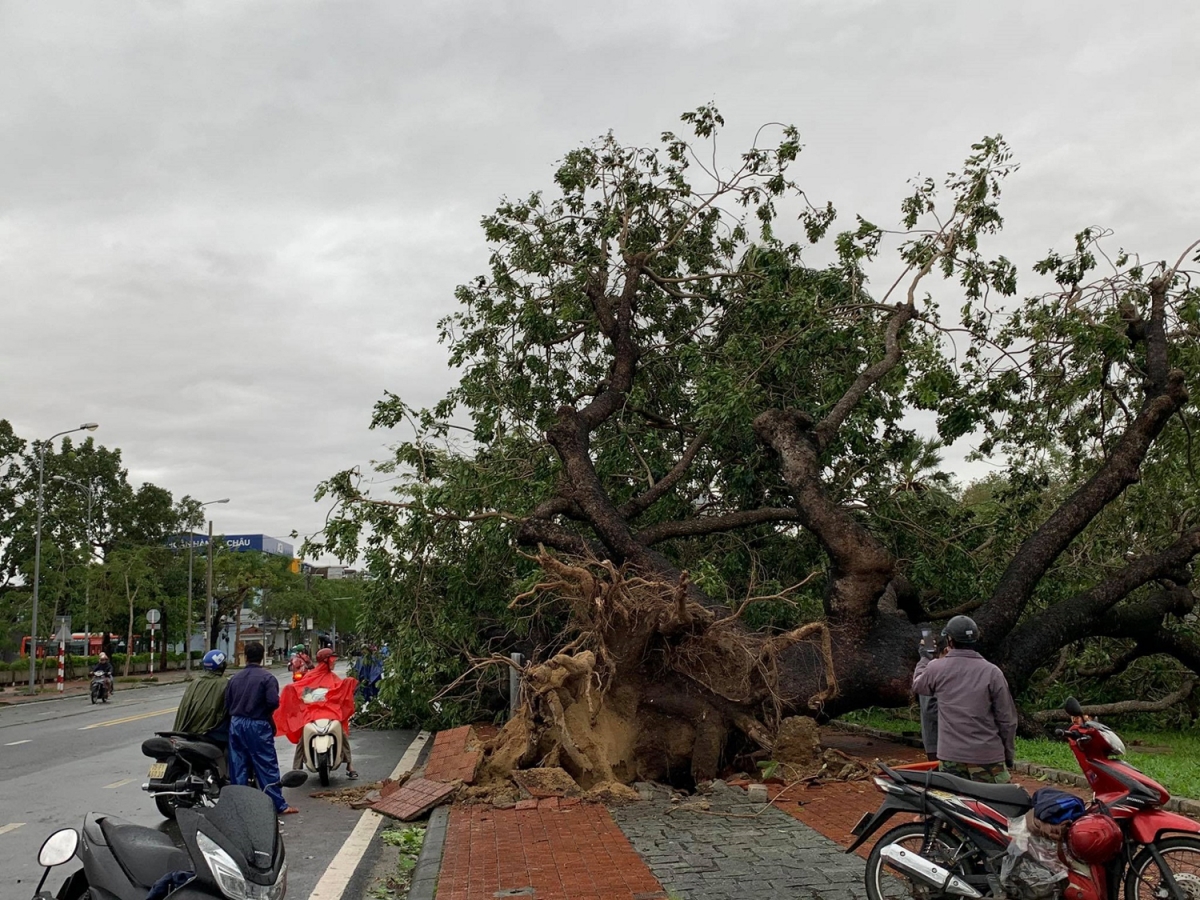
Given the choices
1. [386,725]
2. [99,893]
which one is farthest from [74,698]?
[99,893]

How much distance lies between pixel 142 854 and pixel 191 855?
0.50 m

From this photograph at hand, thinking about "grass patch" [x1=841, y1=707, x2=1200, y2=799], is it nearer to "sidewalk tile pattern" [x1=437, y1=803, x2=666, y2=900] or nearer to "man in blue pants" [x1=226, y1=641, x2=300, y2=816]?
"sidewalk tile pattern" [x1=437, y1=803, x2=666, y2=900]

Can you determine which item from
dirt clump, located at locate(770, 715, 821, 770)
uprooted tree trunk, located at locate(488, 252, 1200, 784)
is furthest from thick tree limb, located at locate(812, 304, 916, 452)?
dirt clump, located at locate(770, 715, 821, 770)

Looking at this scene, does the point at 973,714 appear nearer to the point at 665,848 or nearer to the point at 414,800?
the point at 665,848

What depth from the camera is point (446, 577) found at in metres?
15.9

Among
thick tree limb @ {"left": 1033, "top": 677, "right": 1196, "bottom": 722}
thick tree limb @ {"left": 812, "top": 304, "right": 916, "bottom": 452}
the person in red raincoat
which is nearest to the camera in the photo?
the person in red raincoat

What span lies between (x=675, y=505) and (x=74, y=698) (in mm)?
25925

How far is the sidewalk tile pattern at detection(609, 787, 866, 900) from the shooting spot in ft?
20.2

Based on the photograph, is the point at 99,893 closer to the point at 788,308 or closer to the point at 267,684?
the point at 267,684

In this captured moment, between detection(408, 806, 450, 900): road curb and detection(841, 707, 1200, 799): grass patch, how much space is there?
19.5 ft

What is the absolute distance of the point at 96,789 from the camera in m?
11.1

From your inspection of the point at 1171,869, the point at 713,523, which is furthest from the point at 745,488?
the point at 1171,869

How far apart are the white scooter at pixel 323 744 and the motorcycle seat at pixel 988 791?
25.0 ft

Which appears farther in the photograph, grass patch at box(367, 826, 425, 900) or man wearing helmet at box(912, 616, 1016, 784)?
grass patch at box(367, 826, 425, 900)
